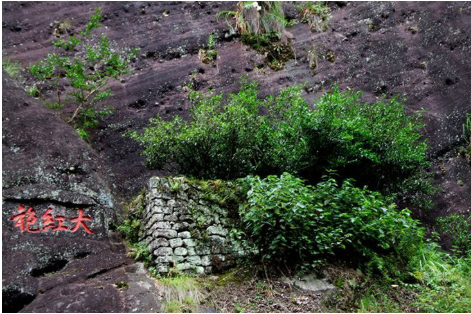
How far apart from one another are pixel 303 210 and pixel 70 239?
124 inches

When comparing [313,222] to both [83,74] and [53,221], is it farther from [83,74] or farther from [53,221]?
[83,74]

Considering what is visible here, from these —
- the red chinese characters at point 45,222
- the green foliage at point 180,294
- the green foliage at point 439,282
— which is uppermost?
the red chinese characters at point 45,222

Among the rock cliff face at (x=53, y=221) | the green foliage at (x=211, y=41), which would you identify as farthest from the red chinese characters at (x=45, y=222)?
the green foliage at (x=211, y=41)

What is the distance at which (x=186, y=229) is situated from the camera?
5781 mm

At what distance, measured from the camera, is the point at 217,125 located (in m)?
6.64

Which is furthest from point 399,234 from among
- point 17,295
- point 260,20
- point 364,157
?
point 260,20

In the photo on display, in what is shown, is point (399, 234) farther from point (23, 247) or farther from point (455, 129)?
point (23, 247)

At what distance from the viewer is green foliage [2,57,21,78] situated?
8938 mm

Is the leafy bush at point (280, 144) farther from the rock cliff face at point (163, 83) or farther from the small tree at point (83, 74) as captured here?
the small tree at point (83, 74)

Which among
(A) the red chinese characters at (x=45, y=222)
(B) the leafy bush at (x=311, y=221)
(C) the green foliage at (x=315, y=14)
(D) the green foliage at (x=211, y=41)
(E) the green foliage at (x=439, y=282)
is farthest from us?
(C) the green foliage at (x=315, y=14)

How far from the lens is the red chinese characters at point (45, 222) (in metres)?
5.41

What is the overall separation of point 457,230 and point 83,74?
799 cm

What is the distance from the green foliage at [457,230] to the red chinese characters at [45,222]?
6457 millimetres

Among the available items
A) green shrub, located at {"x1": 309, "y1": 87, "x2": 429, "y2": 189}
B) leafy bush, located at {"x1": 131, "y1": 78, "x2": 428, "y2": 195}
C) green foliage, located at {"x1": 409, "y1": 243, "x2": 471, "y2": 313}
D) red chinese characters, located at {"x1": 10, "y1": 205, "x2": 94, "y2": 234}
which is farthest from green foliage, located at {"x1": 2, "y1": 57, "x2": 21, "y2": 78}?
green foliage, located at {"x1": 409, "y1": 243, "x2": 471, "y2": 313}
